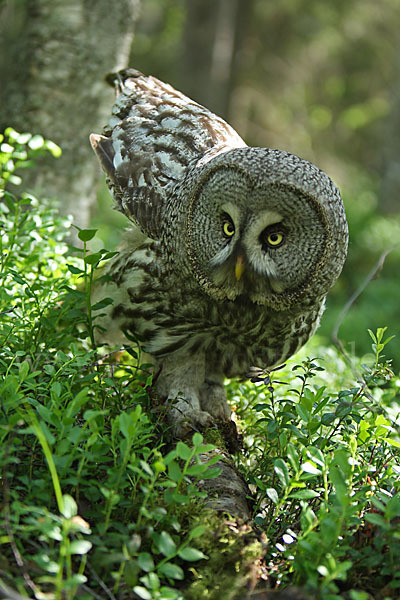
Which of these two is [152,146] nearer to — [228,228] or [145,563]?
[228,228]

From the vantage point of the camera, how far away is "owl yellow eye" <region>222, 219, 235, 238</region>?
7.99 ft

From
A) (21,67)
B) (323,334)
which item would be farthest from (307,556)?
(323,334)

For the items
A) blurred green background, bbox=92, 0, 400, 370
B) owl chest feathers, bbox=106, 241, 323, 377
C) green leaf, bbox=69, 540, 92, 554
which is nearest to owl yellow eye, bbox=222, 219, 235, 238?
owl chest feathers, bbox=106, 241, 323, 377

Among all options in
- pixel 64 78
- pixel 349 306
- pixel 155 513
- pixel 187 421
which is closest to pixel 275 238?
pixel 349 306

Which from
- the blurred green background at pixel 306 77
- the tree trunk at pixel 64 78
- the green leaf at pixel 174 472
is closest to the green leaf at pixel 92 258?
the green leaf at pixel 174 472

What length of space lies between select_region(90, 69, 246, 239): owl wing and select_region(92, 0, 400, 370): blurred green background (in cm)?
626

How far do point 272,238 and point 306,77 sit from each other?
14.8 meters

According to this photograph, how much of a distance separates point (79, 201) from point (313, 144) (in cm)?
1229

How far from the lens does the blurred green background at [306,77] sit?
37.0 ft

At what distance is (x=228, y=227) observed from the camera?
2.45 m

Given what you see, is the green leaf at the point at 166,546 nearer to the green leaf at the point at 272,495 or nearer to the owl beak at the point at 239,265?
the green leaf at the point at 272,495

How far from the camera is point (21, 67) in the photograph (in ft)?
14.3

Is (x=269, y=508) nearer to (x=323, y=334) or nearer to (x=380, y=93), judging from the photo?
(x=323, y=334)

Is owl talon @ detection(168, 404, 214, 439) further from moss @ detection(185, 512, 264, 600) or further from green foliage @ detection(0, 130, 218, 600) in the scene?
moss @ detection(185, 512, 264, 600)
